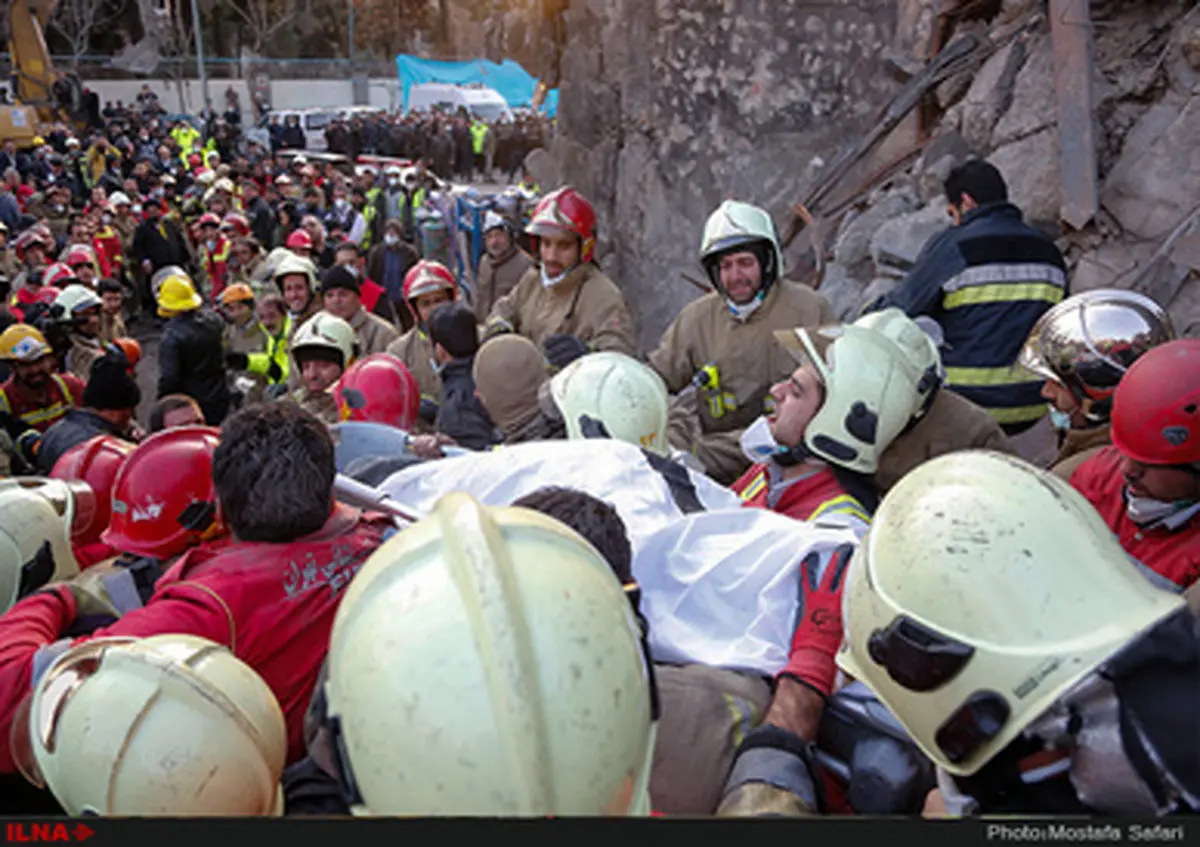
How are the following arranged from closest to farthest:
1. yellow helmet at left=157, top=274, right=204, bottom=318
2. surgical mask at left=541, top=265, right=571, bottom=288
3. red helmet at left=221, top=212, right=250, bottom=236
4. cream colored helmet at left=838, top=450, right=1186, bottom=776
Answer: cream colored helmet at left=838, top=450, right=1186, bottom=776 < surgical mask at left=541, top=265, right=571, bottom=288 < yellow helmet at left=157, top=274, right=204, bottom=318 < red helmet at left=221, top=212, right=250, bottom=236

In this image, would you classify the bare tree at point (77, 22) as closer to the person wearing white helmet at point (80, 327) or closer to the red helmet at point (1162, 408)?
the person wearing white helmet at point (80, 327)

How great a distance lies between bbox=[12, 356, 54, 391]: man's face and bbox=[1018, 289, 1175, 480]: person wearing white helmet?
477 centimetres

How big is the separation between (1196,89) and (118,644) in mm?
5890

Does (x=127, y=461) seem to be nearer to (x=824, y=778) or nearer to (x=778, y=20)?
(x=824, y=778)

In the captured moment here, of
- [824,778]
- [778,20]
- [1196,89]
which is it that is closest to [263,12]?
A: [778,20]

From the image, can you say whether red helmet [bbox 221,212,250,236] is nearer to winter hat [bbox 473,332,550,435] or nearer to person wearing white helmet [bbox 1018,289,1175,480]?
winter hat [bbox 473,332,550,435]

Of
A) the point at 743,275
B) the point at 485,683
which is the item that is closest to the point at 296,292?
the point at 743,275

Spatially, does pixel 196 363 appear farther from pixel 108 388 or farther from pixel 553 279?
pixel 553 279

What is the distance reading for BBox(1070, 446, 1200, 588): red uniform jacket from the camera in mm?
2467

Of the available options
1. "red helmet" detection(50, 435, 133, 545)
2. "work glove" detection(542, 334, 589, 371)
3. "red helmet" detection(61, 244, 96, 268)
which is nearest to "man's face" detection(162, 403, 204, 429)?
"red helmet" detection(50, 435, 133, 545)

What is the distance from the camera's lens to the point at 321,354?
15.8 ft

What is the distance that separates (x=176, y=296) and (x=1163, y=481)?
5475mm

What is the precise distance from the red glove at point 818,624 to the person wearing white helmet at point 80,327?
17.1 feet

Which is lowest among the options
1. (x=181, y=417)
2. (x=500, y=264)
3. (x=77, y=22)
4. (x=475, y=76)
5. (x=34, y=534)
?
(x=500, y=264)
